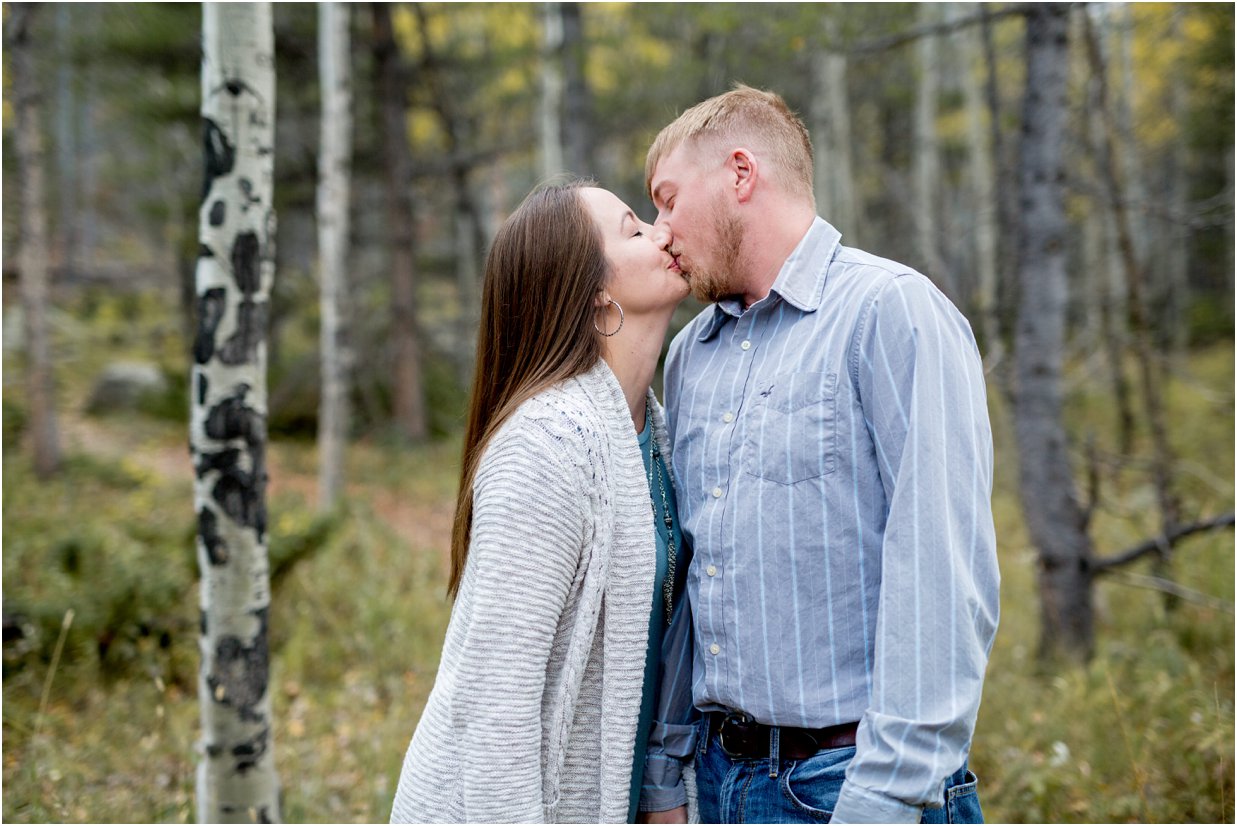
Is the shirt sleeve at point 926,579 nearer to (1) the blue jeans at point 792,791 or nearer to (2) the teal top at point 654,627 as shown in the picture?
(1) the blue jeans at point 792,791

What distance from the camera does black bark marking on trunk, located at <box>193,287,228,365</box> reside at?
310cm

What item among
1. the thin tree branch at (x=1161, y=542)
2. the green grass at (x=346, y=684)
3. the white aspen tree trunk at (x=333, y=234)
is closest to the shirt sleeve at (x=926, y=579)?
the green grass at (x=346, y=684)

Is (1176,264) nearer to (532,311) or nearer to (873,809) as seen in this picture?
(532,311)

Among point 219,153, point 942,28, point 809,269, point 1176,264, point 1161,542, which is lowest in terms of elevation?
point 1161,542

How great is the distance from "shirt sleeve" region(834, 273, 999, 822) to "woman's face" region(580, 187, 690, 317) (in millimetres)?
659

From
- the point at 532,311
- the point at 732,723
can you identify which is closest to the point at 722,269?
the point at 532,311

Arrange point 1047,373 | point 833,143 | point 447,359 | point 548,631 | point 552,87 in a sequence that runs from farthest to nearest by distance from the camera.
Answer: point 447,359 < point 833,143 < point 552,87 < point 1047,373 < point 548,631

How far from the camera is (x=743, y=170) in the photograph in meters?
2.08

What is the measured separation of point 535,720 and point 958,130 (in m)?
23.9

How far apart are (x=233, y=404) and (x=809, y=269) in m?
2.13

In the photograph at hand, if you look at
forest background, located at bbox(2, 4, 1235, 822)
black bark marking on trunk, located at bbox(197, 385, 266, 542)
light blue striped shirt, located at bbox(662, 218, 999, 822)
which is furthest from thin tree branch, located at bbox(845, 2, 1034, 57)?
black bark marking on trunk, located at bbox(197, 385, 266, 542)

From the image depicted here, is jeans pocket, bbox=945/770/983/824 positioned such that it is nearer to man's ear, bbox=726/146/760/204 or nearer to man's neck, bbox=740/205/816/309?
man's neck, bbox=740/205/816/309

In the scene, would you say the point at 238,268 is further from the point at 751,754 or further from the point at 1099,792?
the point at 1099,792

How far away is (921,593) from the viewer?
1.61 m
